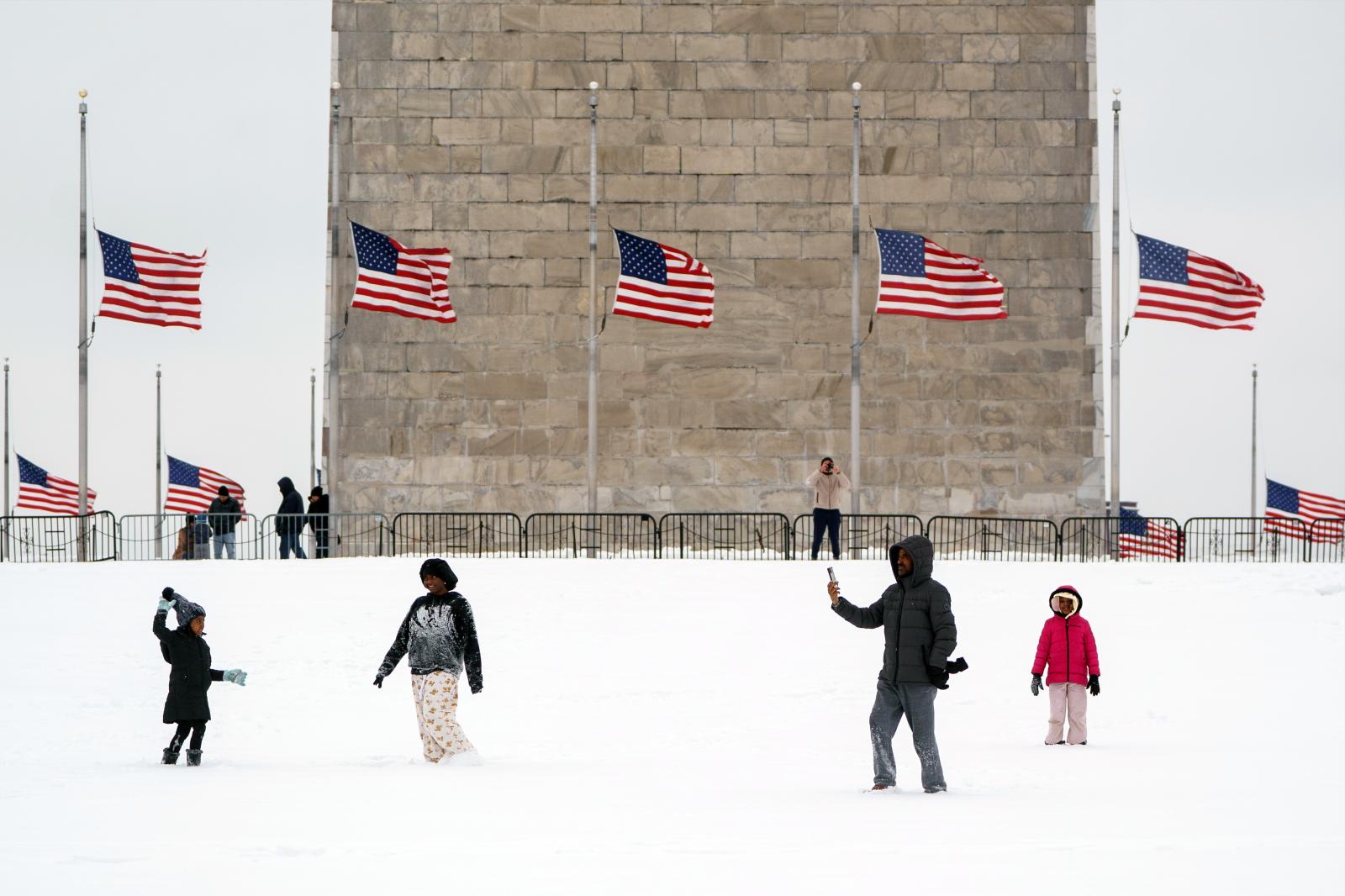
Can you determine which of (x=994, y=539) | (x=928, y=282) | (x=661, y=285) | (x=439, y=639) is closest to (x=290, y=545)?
(x=661, y=285)

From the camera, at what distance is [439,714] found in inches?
530

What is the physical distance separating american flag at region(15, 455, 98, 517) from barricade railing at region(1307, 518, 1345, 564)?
67.6 ft

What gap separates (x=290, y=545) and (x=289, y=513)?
1.91ft

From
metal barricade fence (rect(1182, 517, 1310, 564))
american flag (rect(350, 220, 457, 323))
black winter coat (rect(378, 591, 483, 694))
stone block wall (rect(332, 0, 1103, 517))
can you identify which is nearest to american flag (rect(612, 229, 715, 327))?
american flag (rect(350, 220, 457, 323))

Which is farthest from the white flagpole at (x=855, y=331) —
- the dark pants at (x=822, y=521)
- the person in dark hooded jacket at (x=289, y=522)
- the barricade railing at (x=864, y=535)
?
the person in dark hooded jacket at (x=289, y=522)

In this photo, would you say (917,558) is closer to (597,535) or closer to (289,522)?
(289,522)

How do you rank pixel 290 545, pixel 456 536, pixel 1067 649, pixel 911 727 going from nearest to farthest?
1. pixel 911 727
2. pixel 1067 649
3. pixel 290 545
4. pixel 456 536

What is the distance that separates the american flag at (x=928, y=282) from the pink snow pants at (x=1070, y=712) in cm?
1390

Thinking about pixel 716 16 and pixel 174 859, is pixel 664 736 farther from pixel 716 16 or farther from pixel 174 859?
pixel 716 16

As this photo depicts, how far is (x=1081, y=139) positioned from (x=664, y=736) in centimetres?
2244

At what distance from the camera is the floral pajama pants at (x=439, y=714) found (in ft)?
44.1

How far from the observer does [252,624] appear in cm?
2203

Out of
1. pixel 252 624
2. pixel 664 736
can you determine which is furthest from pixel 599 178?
pixel 664 736

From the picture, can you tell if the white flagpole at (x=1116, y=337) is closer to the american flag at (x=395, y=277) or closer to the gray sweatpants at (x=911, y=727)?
the american flag at (x=395, y=277)
